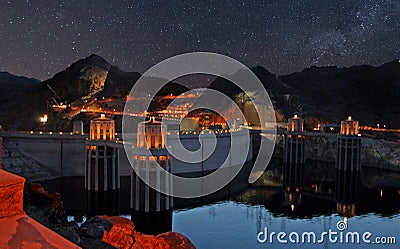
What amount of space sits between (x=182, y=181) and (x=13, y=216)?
177 ft

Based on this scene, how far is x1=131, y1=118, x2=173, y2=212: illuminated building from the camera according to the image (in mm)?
39875

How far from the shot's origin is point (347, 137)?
68.8m

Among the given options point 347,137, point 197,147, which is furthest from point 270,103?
point 197,147

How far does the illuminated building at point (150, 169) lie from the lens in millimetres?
39875

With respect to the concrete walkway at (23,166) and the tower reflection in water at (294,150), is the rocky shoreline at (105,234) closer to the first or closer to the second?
the concrete walkway at (23,166)

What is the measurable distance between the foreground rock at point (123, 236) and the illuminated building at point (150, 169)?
2044 centimetres

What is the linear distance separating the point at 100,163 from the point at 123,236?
3409 centimetres

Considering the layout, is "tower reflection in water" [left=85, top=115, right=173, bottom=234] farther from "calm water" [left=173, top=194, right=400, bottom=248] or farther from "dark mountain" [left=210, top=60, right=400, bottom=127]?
"dark mountain" [left=210, top=60, right=400, bottom=127]

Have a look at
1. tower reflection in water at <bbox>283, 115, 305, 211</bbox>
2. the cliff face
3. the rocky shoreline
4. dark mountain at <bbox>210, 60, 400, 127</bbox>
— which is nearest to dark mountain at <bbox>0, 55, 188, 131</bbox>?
the cliff face

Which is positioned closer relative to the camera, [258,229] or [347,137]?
[258,229]

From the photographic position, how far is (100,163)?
163 ft

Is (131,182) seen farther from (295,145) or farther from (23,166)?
(295,145)

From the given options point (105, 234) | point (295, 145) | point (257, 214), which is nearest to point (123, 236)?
point (105, 234)

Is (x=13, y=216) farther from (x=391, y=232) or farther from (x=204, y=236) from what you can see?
(x=391, y=232)
